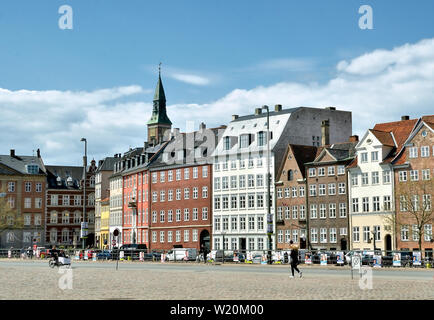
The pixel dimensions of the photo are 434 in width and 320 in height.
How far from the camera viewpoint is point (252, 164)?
300 ft

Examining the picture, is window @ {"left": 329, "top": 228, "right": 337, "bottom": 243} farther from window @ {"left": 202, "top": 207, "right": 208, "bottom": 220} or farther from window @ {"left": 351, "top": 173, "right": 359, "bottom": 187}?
window @ {"left": 202, "top": 207, "right": 208, "bottom": 220}

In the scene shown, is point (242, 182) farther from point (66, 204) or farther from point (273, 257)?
point (66, 204)

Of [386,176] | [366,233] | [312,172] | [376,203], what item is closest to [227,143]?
[312,172]

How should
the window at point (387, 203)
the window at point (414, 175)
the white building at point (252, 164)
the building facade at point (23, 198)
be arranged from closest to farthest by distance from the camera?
the window at point (414, 175) < the window at point (387, 203) < the white building at point (252, 164) < the building facade at point (23, 198)

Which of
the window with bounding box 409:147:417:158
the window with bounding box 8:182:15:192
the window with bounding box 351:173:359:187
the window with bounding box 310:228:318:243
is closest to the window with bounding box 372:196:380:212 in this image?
the window with bounding box 351:173:359:187

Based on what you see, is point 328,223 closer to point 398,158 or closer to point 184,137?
point 398,158

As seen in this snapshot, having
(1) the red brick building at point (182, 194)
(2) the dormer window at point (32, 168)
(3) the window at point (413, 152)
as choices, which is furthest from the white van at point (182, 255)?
(2) the dormer window at point (32, 168)

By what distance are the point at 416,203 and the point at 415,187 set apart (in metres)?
1.63

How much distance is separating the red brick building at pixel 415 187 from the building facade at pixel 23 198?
68222 mm

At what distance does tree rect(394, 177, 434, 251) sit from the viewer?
70.2 meters

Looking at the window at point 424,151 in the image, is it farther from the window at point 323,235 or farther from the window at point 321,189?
the window at point 323,235

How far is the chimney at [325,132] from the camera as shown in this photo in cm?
9006
